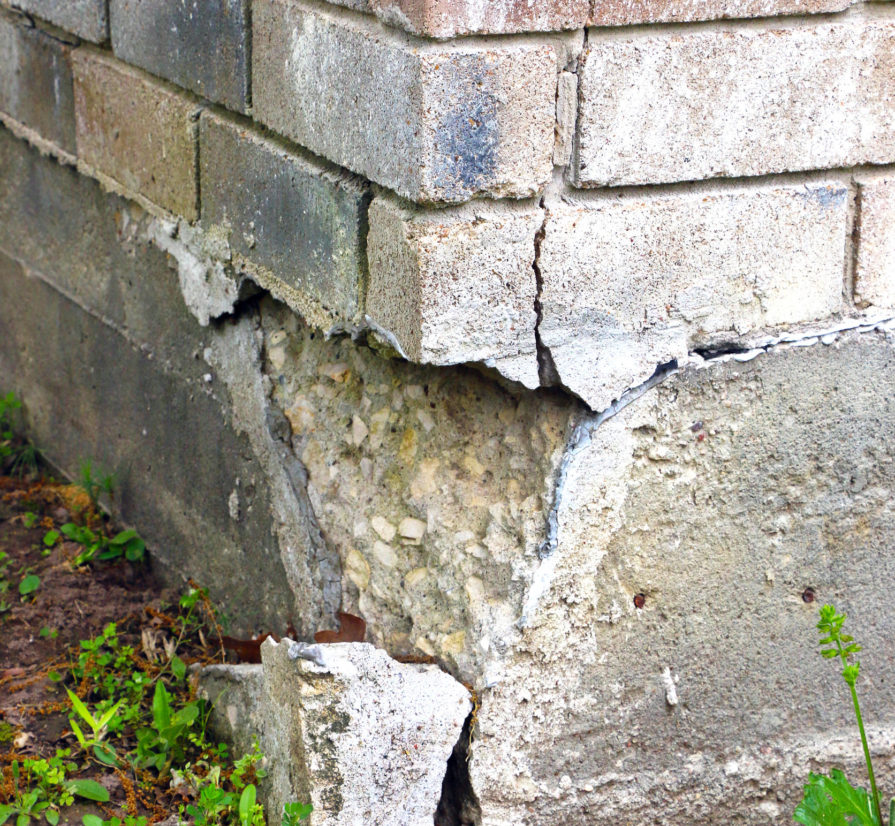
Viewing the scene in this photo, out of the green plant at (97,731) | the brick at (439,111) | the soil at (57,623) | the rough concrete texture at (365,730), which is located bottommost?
the soil at (57,623)

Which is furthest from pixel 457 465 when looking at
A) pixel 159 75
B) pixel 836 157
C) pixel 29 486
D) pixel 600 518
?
pixel 29 486

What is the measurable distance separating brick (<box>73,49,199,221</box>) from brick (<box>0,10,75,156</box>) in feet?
0.37

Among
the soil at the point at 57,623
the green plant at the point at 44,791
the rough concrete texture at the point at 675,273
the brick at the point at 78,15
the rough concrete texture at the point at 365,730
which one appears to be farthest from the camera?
the brick at the point at 78,15

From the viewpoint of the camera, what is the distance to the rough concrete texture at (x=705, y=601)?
2.47 meters

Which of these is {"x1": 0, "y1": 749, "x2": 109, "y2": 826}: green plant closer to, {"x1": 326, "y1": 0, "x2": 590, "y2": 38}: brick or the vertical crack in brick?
the vertical crack in brick

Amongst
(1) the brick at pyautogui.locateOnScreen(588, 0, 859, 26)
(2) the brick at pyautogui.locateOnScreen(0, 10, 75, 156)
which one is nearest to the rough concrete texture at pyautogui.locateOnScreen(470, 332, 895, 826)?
(1) the brick at pyautogui.locateOnScreen(588, 0, 859, 26)

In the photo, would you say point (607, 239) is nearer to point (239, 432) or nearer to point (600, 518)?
point (600, 518)

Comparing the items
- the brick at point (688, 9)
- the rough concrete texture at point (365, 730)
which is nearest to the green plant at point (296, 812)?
the rough concrete texture at point (365, 730)

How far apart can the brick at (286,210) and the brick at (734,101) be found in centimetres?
50

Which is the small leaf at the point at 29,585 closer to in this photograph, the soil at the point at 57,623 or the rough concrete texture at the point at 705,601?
the soil at the point at 57,623

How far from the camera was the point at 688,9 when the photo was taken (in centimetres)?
218

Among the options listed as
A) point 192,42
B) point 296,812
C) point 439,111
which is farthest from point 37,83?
point 296,812

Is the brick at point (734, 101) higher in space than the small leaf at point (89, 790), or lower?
higher

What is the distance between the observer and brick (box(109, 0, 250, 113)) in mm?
2733
